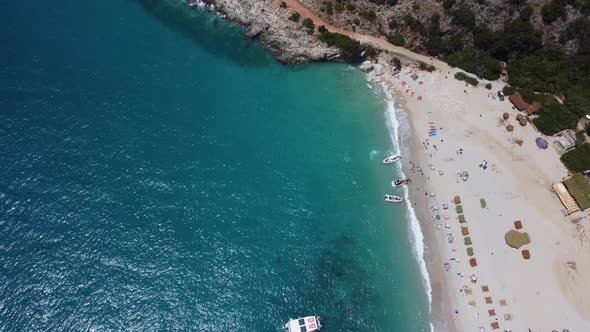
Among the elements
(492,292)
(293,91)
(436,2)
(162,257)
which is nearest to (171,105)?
(293,91)

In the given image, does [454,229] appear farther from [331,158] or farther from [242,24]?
[242,24]

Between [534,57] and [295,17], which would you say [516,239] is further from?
[295,17]

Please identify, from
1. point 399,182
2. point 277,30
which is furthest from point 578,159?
point 277,30

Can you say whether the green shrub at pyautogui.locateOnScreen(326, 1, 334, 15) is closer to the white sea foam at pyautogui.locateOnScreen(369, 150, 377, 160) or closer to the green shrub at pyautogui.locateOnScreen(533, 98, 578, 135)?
the white sea foam at pyautogui.locateOnScreen(369, 150, 377, 160)

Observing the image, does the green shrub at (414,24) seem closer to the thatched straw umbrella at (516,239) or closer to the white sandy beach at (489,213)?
the white sandy beach at (489,213)

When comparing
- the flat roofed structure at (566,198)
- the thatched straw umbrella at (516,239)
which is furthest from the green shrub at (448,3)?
the thatched straw umbrella at (516,239)

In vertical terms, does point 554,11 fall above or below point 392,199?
above

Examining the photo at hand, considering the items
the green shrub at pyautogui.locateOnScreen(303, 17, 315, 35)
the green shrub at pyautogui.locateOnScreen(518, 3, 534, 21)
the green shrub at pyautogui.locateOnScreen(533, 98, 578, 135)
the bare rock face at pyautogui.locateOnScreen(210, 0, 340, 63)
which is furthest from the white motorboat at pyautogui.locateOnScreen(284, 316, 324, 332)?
the green shrub at pyautogui.locateOnScreen(518, 3, 534, 21)
